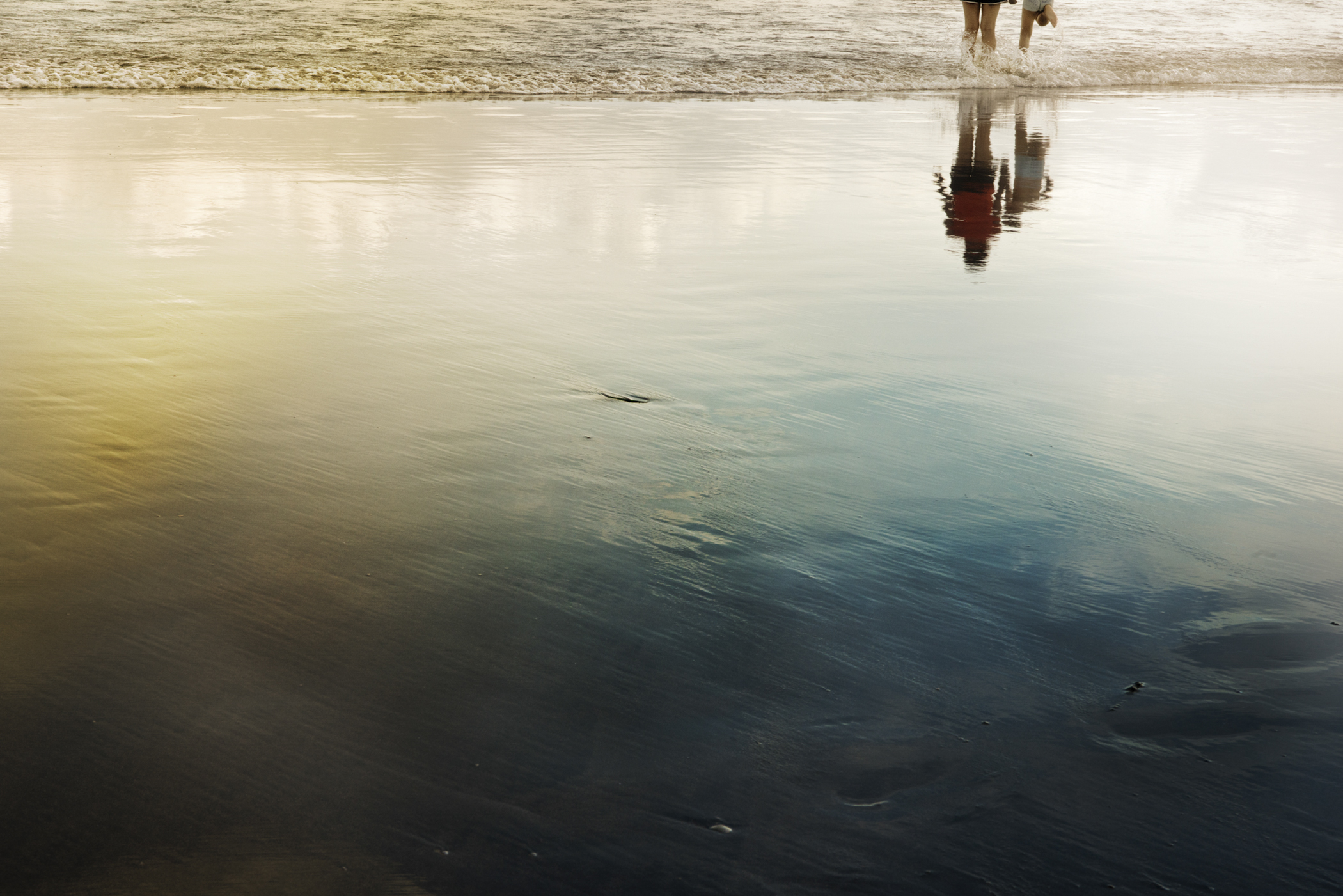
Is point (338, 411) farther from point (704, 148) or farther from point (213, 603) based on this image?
point (704, 148)

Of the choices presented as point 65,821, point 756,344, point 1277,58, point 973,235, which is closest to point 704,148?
point 973,235

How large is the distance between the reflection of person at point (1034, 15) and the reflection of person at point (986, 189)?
218 inches

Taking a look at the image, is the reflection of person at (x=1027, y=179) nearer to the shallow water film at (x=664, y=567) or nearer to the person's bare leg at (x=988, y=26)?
the shallow water film at (x=664, y=567)

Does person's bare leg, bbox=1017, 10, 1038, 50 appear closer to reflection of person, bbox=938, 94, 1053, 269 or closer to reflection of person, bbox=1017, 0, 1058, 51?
reflection of person, bbox=1017, 0, 1058, 51

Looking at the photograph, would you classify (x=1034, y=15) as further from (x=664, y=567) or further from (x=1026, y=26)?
(x=664, y=567)

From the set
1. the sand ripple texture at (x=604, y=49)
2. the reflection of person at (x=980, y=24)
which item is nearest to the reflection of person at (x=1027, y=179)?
the sand ripple texture at (x=604, y=49)

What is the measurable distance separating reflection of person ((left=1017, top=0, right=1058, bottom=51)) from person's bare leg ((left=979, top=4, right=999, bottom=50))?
1.11 ft

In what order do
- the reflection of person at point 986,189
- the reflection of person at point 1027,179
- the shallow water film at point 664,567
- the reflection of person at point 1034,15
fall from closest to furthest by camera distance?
the shallow water film at point 664,567 < the reflection of person at point 986,189 < the reflection of person at point 1027,179 < the reflection of person at point 1034,15

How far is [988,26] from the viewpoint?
1371 centimetres

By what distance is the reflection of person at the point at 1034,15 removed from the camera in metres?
13.0

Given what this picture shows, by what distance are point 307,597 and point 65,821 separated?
0.52 metres

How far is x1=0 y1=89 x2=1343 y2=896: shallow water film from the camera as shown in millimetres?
1241

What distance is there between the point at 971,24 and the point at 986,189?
9.18 meters

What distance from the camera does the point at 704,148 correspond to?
7.04 m
